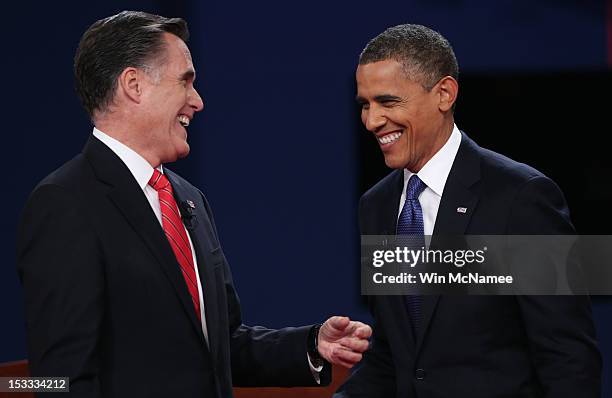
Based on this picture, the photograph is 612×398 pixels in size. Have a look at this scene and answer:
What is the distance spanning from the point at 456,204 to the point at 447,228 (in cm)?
6

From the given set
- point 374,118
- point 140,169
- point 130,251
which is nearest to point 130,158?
point 140,169

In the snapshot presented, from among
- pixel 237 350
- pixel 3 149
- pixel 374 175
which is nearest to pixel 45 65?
pixel 3 149

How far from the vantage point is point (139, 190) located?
2168mm

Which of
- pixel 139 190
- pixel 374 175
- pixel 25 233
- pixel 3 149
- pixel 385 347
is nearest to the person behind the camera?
pixel 25 233

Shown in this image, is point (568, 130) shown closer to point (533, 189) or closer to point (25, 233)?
point (533, 189)

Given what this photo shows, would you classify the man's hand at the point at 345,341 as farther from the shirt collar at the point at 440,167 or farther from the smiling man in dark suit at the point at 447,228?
the shirt collar at the point at 440,167

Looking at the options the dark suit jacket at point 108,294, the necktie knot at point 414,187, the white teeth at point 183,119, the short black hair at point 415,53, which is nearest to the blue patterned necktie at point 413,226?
the necktie knot at point 414,187

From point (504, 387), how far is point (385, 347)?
1.26 feet

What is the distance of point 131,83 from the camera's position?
2.25m

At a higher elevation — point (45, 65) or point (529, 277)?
point (45, 65)

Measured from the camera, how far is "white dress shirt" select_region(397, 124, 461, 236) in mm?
2395

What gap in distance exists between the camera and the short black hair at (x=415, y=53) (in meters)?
2.44

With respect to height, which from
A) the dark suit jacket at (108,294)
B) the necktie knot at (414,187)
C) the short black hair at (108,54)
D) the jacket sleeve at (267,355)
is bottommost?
the jacket sleeve at (267,355)

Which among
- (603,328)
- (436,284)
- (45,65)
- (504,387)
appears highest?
(45,65)
